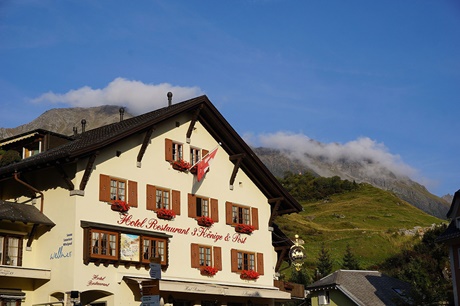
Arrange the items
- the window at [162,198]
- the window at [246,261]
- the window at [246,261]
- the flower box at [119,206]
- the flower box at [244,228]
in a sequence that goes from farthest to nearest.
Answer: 1. the flower box at [244,228]
2. the window at [246,261]
3. the window at [246,261]
4. the window at [162,198]
5. the flower box at [119,206]

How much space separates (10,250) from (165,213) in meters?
7.51

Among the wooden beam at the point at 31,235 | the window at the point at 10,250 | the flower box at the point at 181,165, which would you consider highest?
the flower box at the point at 181,165

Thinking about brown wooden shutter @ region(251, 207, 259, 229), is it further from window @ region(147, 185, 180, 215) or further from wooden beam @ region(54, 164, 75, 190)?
wooden beam @ region(54, 164, 75, 190)

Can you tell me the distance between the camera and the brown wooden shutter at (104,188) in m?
32.2

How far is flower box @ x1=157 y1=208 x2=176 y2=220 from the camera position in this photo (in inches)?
1366

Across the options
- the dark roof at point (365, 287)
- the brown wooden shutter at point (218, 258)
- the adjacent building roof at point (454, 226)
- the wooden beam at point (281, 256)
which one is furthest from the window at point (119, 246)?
the dark roof at point (365, 287)

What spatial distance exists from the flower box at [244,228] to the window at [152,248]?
598 cm

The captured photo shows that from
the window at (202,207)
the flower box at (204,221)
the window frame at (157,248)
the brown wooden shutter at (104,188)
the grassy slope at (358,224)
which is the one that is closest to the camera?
the brown wooden shutter at (104,188)

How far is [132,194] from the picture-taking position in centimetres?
3366

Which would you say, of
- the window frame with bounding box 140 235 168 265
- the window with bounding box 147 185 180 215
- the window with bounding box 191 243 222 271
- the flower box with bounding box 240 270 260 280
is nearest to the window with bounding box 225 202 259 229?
the window with bounding box 191 243 222 271

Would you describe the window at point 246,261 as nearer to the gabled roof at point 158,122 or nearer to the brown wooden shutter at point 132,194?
the gabled roof at point 158,122

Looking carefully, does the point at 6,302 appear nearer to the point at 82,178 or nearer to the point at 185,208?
the point at 82,178

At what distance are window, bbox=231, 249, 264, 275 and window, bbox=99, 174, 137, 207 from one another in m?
7.57

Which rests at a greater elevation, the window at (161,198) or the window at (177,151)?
the window at (177,151)
